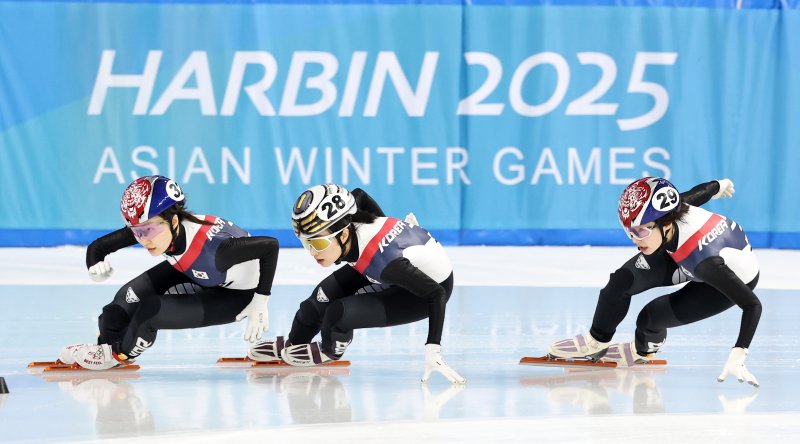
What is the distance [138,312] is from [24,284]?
3528mm

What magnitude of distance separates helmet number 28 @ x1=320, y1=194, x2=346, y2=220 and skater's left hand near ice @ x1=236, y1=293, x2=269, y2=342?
0.63 metres

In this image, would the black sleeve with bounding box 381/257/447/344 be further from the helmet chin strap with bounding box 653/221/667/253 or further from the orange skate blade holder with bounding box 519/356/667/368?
the helmet chin strap with bounding box 653/221/667/253

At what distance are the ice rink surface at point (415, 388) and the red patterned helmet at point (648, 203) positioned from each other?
2.34ft

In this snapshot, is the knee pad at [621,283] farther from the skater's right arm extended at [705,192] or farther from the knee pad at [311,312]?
the knee pad at [311,312]

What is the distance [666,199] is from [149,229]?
7.25 feet

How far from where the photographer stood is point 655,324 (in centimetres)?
554

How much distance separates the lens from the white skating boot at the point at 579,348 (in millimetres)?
5664

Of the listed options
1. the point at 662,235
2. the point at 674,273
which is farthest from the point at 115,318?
the point at 674,273

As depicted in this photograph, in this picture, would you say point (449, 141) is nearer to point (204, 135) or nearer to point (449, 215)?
point (449, 215)

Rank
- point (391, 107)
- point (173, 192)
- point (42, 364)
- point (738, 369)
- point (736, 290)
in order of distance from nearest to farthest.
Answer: point (738, 369) < point (736, 290) < point (173, 192) < point (42, 364) < point (391, 107)

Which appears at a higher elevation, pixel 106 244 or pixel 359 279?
pixel 106 244

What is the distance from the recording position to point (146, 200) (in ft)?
16.9

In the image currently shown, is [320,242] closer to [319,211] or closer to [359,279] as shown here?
[319,211]

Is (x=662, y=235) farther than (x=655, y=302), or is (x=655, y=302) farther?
(x=655, y=302)
